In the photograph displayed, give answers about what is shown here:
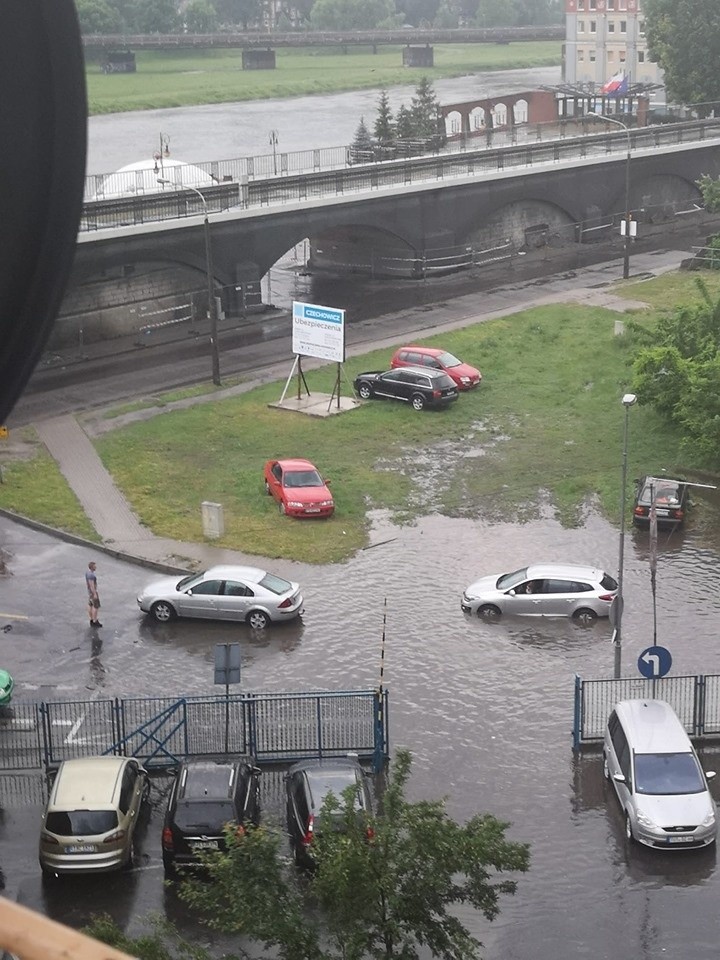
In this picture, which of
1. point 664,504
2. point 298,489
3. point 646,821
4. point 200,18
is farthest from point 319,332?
point 200,18

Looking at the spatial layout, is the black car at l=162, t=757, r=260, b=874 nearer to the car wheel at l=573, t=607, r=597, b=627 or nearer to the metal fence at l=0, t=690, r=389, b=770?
the metal fence at l=0, t=690, r=389, b=770

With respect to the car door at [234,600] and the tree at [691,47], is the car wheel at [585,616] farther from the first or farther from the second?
the tree at [691,47]

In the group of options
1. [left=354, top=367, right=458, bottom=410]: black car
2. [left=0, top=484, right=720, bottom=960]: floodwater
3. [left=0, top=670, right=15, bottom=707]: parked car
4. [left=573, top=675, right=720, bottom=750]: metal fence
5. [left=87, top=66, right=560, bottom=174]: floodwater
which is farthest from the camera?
[left=87, top=66, right=560, bottom=174]: floodwater

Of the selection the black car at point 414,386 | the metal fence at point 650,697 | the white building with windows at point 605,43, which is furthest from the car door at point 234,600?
the white building with windows at point 605,43

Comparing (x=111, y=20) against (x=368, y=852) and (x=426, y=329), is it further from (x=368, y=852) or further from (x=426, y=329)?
(x=368, y=852)

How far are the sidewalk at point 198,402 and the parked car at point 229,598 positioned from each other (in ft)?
6.81

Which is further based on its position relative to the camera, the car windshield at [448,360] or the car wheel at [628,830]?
the car windshield at [448,360]

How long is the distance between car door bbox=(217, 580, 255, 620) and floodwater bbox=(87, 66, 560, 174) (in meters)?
50.9

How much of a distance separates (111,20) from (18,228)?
11813cm

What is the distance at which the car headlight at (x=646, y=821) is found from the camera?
15453 millimetres

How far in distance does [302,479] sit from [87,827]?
42.2 ft

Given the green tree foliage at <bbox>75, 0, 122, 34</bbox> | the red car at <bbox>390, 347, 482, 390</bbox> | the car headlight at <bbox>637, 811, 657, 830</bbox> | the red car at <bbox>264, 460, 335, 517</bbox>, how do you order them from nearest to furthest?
the car headlight at <bbox>637, 811, 657, 830</bbox>
the red car at <bbox>264, 460, 335, 517</bbox>
the red car at <bbox>390, 347, 482, 390</bbox>
the green tree foliage at <bbox>75, 0, 122, 34</bbox>

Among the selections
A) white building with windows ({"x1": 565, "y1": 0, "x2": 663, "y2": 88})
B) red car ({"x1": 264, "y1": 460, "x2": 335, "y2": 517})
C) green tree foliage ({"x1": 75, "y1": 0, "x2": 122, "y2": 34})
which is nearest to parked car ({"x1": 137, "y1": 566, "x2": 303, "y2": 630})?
red car ({"x1": 264, "y1": 460, "x2": 335, "y2": 517})

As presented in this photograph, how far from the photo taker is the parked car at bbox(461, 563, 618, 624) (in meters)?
22.0
